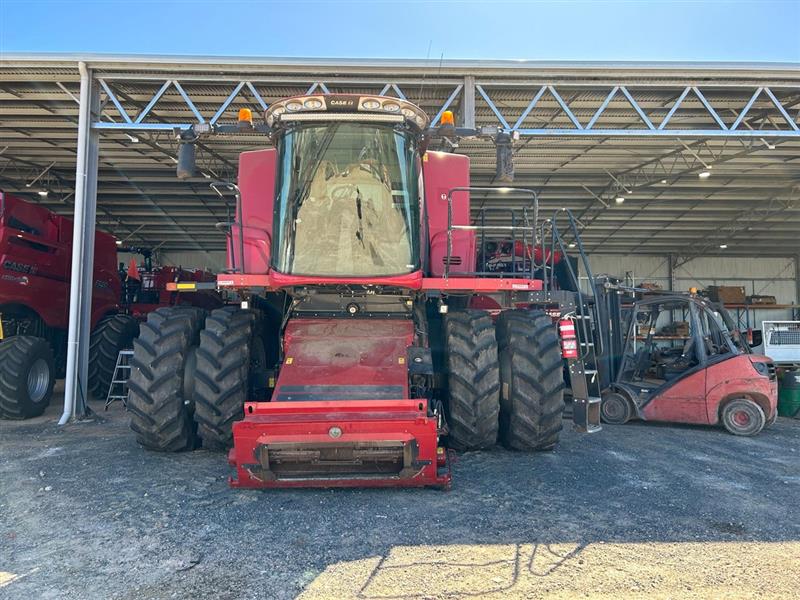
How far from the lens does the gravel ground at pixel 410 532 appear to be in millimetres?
3203

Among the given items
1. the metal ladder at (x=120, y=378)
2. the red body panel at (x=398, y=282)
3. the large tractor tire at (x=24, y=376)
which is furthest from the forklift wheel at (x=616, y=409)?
the large tractor tire at (x=24, y=376)

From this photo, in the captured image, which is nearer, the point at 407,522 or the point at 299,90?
the point at 407,522

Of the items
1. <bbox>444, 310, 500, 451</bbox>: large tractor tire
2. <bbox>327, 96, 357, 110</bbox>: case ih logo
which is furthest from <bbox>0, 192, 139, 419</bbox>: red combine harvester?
<bbox>444, 310, 500, 451</bbox>: large tractor tire

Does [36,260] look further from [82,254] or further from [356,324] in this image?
[356,324]

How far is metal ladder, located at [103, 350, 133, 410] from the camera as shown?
936 cm

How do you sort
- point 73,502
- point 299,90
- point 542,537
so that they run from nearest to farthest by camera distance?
point 542,537
point 73,502
point 299,90

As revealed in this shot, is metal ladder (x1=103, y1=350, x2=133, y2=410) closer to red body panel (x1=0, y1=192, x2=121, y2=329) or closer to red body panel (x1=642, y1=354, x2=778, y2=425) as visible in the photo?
red body panel (x1=0, y1=192, x2=121, y2=329)

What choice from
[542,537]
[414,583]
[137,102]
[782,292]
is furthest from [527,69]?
[782,292]

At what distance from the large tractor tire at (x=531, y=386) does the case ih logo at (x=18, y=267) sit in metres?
7.65

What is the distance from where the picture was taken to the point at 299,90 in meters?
9.74

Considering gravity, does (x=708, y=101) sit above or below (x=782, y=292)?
above

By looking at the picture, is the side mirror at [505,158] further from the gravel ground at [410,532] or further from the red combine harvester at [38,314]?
the red combine harvester at [38,314]

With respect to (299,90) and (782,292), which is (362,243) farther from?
(782,292)

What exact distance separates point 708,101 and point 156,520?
10.9 metres
